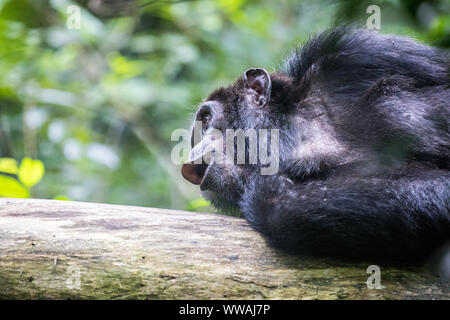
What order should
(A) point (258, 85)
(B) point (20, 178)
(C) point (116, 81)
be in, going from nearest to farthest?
(A) point (258, 85) → (B) point (20, 178) → (C) point (116, 81)

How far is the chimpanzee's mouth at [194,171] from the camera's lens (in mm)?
2934

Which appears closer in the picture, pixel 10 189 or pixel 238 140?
pixel 238 140

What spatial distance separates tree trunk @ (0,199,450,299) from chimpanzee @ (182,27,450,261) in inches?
5.1

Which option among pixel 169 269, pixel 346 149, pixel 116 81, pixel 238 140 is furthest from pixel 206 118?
pixel 116 81

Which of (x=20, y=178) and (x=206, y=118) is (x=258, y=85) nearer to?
(x=206, y=118)

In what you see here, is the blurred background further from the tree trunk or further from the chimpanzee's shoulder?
the tree trunk

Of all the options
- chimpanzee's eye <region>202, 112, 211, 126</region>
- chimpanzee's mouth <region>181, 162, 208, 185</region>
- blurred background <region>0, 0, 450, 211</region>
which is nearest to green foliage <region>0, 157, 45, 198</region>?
chimpanzee's mouth <region>181, 162, 208, 185</region>

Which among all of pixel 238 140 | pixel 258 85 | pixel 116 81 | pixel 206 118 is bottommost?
pixel 238 140

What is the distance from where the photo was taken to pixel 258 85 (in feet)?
9.91

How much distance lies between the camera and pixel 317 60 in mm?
2965

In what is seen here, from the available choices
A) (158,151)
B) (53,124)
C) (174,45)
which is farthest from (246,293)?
(174,45)

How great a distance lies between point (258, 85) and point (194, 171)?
676mm

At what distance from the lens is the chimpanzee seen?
6.72ft
